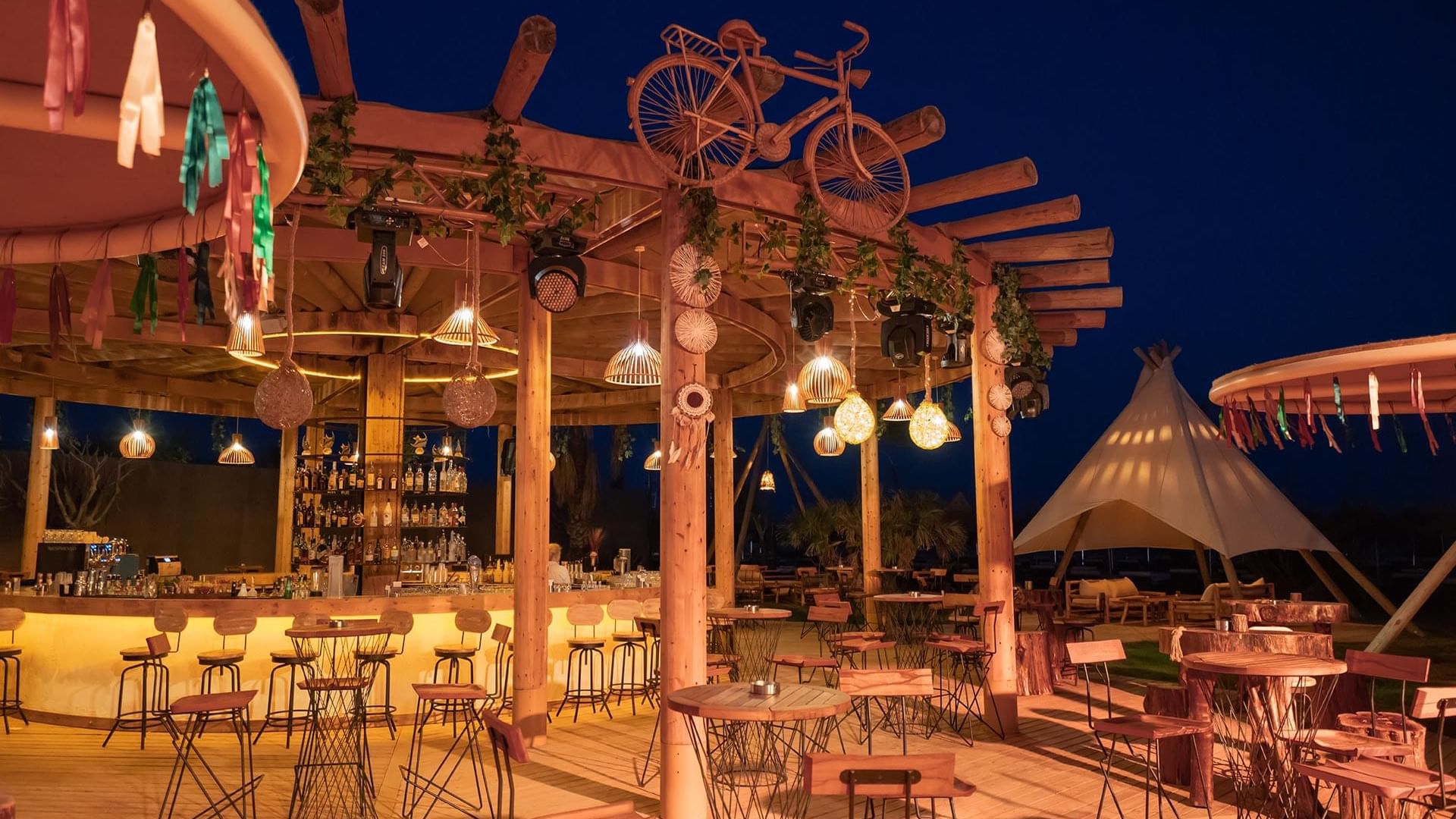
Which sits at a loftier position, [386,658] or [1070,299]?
[1070,299]

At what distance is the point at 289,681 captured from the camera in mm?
7832

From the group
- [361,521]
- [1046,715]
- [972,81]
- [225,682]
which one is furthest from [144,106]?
Result: [972,81]

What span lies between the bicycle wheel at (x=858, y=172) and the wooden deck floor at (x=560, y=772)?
3.25 m

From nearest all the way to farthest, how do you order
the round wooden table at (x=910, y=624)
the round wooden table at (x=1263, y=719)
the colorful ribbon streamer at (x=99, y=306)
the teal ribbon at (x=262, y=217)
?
1. the teal ribbon at (x=262, y=217)
2. the colorful ribbon streamer at (x=99, y=306)
3. the round wooden table at (x=1263, y=719)
4. the round wooden table at (x=910, y=624)

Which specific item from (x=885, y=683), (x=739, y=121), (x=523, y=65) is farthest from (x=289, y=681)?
(x=739, y=121)

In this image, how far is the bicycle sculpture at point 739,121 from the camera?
16.2ft

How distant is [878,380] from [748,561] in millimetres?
11859

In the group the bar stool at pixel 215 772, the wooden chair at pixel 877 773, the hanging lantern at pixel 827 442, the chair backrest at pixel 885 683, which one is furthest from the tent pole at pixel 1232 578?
the bar stool at pixel 215 772

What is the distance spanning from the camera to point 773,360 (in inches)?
446

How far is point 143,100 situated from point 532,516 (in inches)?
240

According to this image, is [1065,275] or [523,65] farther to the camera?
[1065,275]

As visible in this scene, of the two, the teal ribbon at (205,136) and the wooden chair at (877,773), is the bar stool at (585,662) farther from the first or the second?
the teal ribbon at (205,136)

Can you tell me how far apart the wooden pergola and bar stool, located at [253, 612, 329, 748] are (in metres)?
1.58

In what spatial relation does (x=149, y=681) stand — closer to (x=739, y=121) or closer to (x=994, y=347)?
(x=739, y=121)
